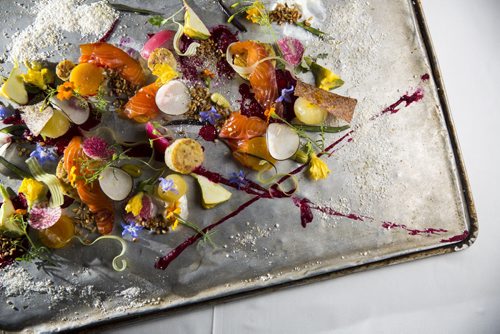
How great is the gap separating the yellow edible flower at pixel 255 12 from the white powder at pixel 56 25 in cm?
47

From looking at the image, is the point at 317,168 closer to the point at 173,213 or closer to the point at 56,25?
the point at 173,213

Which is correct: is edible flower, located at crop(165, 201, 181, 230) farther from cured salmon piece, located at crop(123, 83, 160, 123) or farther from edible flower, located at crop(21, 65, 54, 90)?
edible flower, located at crop(21, 65, 54, 90)

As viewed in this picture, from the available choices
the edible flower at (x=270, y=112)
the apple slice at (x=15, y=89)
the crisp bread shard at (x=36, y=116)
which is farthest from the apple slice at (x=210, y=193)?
the apple slice at (x=15, y=89)

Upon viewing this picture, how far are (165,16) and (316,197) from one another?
832 mm

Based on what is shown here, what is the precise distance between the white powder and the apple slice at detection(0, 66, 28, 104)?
0.11m

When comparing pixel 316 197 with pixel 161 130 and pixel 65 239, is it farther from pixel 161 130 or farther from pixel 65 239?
pixel 65 239

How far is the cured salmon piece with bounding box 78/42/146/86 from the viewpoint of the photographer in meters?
1.75

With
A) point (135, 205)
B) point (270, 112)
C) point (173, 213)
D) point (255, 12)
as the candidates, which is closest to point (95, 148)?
point (135, 205)

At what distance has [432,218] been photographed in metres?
1.90

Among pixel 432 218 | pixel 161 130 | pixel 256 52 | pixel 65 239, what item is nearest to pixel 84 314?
pixel 65 239

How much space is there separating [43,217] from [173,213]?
402mm

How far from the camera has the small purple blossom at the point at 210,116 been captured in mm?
1790

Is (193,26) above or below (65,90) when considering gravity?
above

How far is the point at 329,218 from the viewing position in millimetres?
1845
